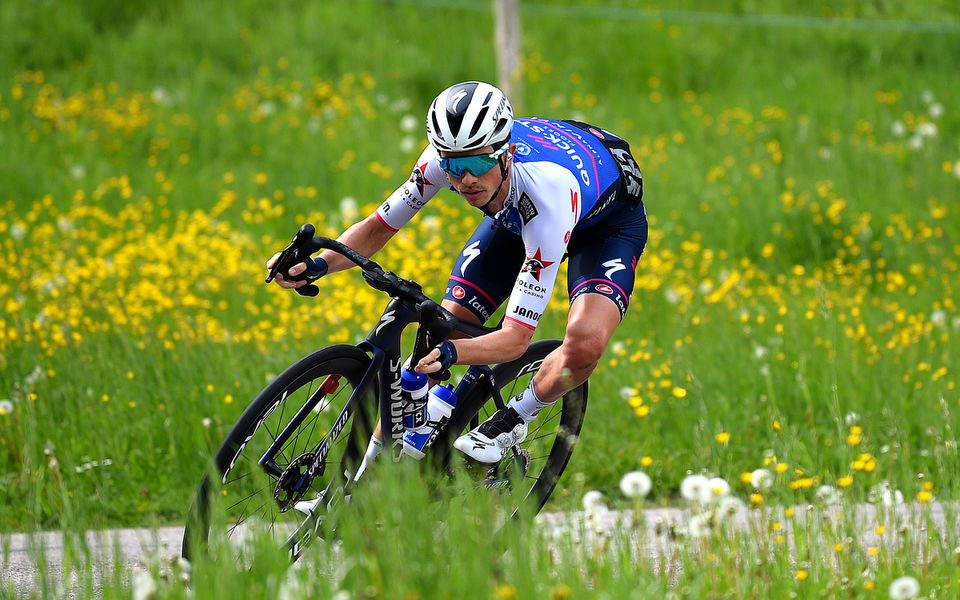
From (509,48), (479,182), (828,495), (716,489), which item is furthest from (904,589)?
(509,48)

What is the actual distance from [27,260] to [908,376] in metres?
6.65

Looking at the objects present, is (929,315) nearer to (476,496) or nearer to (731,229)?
(731,229)

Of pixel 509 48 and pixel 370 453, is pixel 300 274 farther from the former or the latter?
pixel 509 48

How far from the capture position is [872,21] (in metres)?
13.0

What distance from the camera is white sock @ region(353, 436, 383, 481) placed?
4152mm

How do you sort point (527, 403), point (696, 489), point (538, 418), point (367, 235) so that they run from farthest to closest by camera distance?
point (538, 418) < point (367, 235) < point (527, 403) < point (696, 489)

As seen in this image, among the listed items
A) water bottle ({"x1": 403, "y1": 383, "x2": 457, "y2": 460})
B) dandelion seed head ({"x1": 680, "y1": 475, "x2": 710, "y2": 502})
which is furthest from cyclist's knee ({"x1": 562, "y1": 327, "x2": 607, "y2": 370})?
dandelion seed head ({"x1": 680, "y1": 475, "x2": 710, "y2": 502})

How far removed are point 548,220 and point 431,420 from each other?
1.07 m

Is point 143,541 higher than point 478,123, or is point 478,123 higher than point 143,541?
point 478,123

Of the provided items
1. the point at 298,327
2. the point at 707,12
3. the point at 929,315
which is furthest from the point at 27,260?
the point at 707,12

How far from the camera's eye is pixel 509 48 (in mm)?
10219

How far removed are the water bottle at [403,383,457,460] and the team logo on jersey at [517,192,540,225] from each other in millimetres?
941

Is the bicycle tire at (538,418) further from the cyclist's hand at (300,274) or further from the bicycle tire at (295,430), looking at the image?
the cyclist's hand at (300,274)

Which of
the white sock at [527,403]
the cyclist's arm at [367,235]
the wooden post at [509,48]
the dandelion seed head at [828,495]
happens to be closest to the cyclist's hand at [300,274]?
the cyclist's arm at [367,235]
